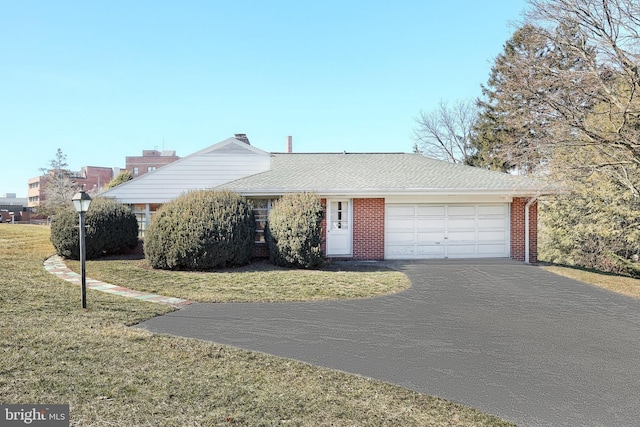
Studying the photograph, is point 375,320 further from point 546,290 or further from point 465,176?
point 465,176

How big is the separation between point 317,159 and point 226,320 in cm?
1209

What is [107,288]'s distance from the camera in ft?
29.1

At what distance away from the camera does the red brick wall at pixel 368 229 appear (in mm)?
13539

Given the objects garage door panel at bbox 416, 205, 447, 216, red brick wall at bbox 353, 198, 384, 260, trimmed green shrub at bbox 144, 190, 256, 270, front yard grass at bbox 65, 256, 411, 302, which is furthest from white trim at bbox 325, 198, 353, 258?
trimmed green shrub at bbox 144, 190, 256, 270

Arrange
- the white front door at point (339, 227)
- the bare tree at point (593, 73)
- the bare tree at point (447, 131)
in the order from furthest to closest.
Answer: the bare tree at point (447, 131) → the white front door at point (339, 227) → the bare tree at point (593, 73)

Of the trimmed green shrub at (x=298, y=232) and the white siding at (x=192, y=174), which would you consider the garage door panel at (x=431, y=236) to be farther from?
the white siding at (x=192, y=174)

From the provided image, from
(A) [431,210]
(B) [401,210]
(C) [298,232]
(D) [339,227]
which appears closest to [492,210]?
(A) [431,210]

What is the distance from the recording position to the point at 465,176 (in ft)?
47.6

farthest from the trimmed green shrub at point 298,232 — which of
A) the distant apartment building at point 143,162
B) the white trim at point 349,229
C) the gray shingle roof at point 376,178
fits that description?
the distant apartment building at point 143,162

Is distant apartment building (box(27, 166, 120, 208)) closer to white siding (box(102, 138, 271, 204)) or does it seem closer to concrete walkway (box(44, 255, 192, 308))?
white siding (box(102, 138, 271, 204))

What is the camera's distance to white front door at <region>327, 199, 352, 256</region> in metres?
13.6

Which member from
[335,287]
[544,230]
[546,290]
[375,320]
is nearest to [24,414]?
[375,320]

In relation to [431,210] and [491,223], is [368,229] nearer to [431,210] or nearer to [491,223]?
[431,210]

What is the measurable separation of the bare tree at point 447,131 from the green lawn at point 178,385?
3244 cm
